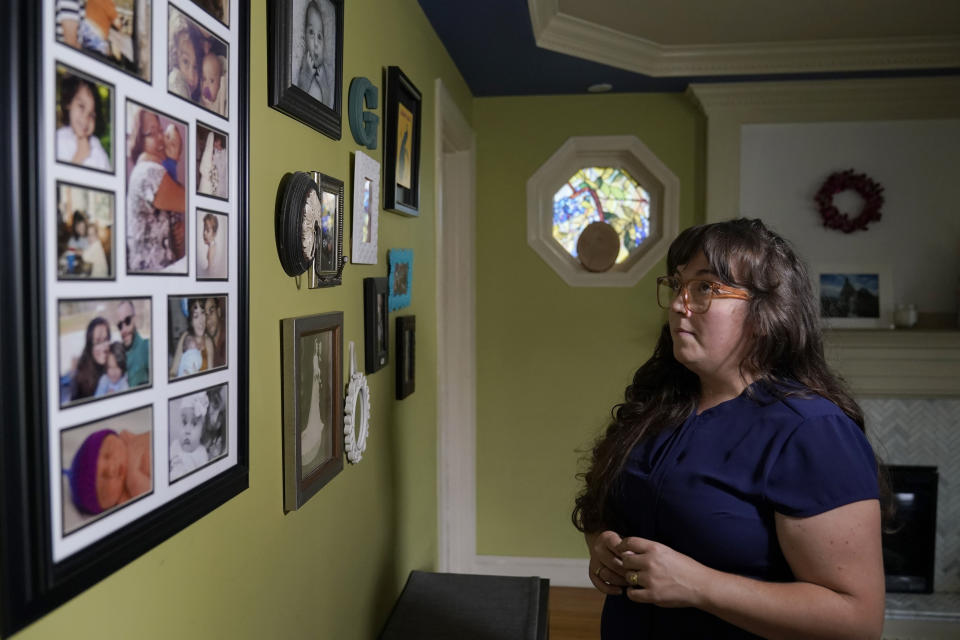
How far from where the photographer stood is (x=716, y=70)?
322cm

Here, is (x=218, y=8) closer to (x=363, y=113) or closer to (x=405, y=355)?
(x=363, y=113)

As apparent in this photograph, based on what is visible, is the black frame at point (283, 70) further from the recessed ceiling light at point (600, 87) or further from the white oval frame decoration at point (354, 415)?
the recessed ceiling light at point (600, 87)

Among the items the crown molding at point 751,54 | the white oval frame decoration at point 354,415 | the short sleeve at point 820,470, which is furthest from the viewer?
the crown molding at point 751,54

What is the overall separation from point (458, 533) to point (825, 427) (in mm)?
2815

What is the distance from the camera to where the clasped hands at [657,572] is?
4.08 feet

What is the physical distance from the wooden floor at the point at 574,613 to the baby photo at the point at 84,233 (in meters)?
2.98

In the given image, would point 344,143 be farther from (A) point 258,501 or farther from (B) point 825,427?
(B) point 825,427

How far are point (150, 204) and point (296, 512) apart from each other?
761mm

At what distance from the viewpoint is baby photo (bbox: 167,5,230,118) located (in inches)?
34.4

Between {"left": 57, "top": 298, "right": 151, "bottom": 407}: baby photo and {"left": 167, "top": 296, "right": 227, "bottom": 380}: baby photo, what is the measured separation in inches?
2.1

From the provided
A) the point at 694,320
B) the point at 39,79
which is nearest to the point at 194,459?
the point at 39,79

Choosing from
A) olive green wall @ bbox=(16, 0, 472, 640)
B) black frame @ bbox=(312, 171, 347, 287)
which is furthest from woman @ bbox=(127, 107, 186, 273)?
black frame @ bbox=(312, 171, 347, 287)

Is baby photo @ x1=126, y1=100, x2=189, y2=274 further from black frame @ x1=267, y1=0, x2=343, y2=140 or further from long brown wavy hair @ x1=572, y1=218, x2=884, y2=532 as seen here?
long brown wavy hair @ x1=572, y1=218, x2=884, y2=532

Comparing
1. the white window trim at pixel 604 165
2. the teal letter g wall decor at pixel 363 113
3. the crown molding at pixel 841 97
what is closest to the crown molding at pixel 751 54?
the crown molding at pixel 841 97
